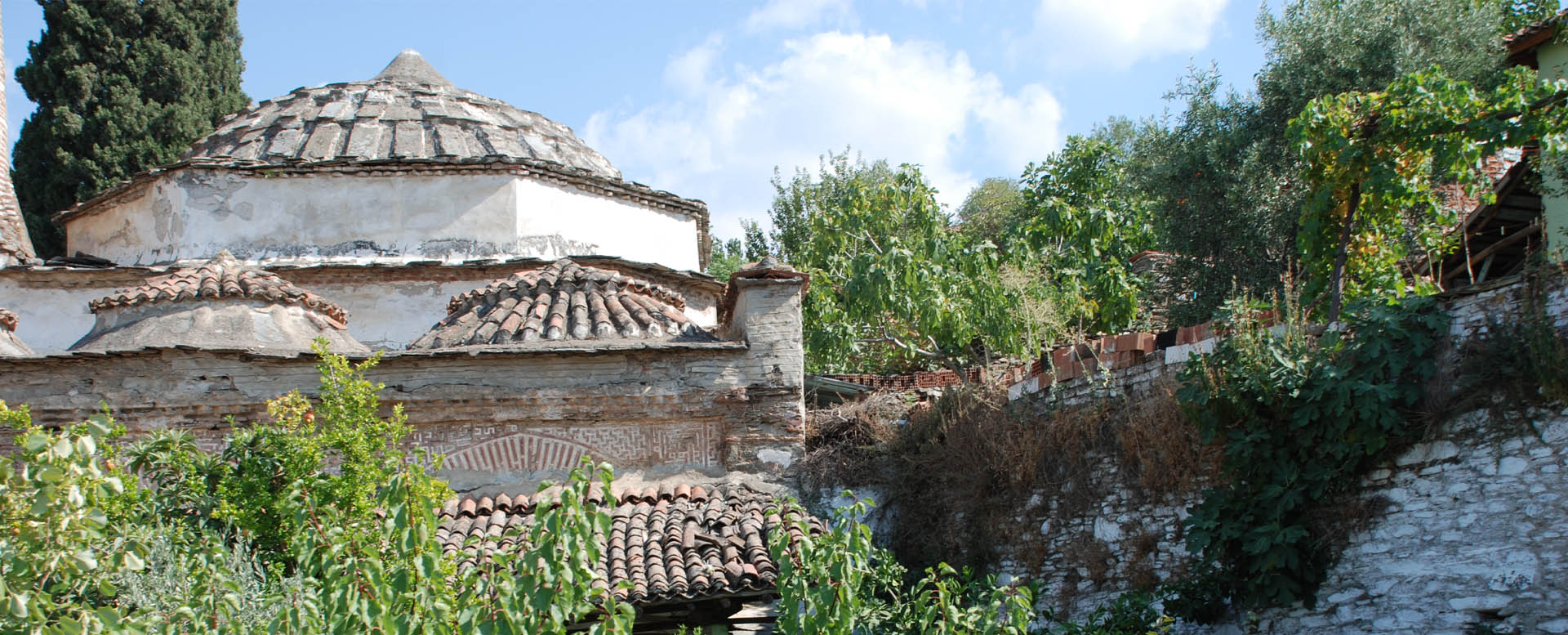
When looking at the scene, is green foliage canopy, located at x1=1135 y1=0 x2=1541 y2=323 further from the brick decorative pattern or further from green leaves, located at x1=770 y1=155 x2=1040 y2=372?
the brick decorative pattern

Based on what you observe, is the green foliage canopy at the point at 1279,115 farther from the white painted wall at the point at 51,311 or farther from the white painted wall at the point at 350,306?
the white painted wall at the point at 51,311

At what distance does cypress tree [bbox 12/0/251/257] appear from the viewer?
16.7 meters

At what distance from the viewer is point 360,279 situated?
1154cm

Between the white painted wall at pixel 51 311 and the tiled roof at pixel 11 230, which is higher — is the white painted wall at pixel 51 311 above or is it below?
below

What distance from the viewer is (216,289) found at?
9289 millimetres

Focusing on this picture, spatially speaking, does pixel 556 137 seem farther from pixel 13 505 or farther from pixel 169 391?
pixel 13 505

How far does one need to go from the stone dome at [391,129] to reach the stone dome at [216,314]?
8.60ft

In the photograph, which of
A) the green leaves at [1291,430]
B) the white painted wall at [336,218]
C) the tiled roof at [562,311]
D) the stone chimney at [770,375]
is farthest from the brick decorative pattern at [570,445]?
the white painted wall at [336,218]

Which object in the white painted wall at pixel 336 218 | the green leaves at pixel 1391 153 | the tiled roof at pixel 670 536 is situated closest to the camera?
the tiled roof at pixel 670 536

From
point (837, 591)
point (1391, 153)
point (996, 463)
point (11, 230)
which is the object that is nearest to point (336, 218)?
point (11, 230)

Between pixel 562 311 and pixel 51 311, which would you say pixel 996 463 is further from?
pixel 51 311

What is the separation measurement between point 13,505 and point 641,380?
444cm

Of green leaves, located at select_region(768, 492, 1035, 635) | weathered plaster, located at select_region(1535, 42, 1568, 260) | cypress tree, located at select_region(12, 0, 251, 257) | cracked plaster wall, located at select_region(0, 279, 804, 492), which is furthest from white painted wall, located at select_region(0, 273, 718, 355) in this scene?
weathered plaster, located at select_region(1535, 42, 1568, 260)

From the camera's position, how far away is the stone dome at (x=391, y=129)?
12688mm
